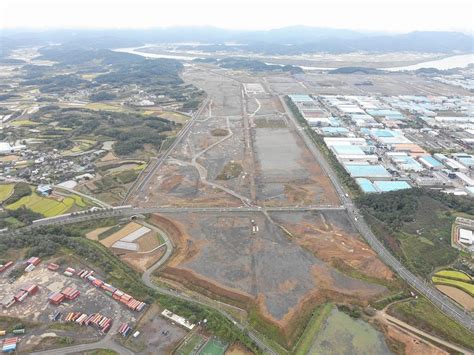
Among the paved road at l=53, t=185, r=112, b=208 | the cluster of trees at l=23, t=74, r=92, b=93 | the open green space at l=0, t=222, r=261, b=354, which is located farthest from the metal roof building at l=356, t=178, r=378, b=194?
the cluster of trees at l=23, t=74, r=92, b=93

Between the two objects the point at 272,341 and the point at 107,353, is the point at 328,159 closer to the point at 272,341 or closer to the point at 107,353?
the point at 272,341

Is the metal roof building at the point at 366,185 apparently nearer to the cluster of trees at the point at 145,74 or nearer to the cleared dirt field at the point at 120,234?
the cleared dirt field at the point at 120,234

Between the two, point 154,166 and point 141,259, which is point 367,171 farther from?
point 141,259

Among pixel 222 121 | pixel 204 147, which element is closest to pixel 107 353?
pixel 204 147

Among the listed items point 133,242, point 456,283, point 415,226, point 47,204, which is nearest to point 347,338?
point 456,283

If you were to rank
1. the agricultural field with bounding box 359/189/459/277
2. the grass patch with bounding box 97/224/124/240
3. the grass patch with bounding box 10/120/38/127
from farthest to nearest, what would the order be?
the grass patch with bounding box 10/120/38/127, the grass patch with bounding box 97/224/124/240, the agricultural field with bounding box 359/189/459/277

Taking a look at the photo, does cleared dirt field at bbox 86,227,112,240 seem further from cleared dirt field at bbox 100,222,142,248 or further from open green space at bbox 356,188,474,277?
open green space at bbox 356,188,474,277

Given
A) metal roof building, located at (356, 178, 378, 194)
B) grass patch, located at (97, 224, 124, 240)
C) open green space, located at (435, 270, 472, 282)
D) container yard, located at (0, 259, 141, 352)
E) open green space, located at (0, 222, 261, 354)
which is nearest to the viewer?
container yard, located at (0, 259, 141, 352)
